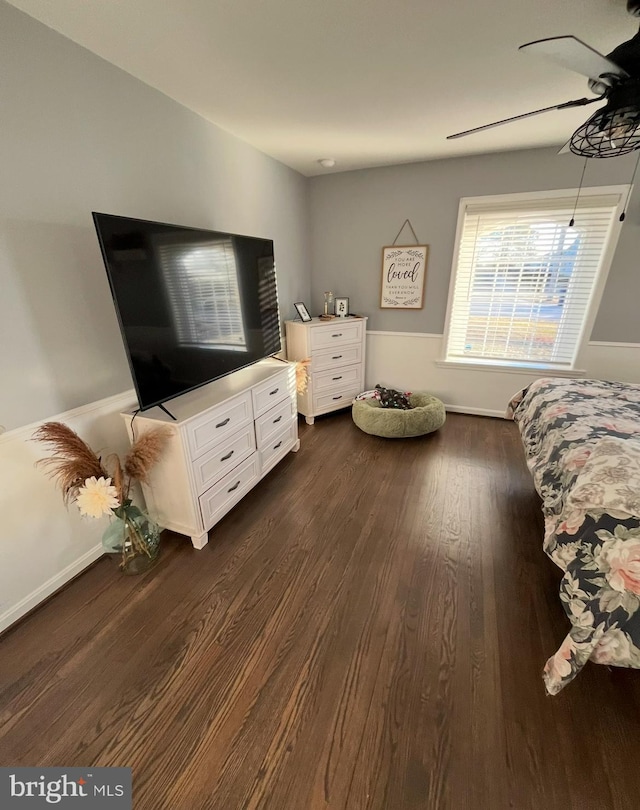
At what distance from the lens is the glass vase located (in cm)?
164

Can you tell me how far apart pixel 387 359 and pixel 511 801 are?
318 centimetres

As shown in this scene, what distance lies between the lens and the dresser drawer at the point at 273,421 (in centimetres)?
223

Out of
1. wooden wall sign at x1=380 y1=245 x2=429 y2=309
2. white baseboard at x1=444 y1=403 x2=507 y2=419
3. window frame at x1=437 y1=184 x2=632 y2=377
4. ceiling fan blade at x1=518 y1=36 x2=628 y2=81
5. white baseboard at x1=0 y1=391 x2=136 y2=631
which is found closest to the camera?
ceiling fan blade at x1=518 y1=36 x2=628 y2=81

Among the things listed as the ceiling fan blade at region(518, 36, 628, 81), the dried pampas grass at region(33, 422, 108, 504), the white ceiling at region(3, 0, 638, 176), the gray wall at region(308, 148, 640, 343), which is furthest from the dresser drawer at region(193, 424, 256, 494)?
the gray wall at region(308, 148, 640, 343)

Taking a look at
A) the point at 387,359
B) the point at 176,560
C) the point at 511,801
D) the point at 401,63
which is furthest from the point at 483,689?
the point at 387,359

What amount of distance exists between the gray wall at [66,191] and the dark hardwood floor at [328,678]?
102 centimetres

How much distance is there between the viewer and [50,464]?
150cm

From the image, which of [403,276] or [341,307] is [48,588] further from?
[403,276]

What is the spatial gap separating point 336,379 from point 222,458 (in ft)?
5.70

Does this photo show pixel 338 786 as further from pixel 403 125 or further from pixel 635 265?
pixel 635 265

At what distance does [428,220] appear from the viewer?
310cm

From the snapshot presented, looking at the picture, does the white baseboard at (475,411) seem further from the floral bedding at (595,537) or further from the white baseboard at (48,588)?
the white baseboard at (48,588)

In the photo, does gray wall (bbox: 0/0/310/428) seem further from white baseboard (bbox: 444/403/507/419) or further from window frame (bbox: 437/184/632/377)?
white baseboard (bbox: 444/403/507/419)

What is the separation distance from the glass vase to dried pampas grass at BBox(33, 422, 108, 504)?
0.23 m
